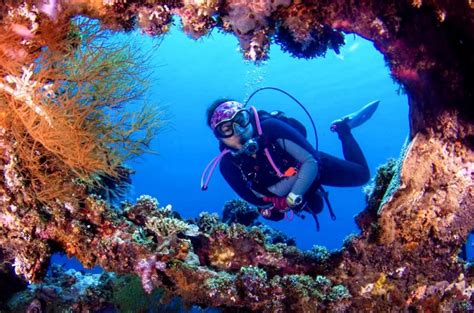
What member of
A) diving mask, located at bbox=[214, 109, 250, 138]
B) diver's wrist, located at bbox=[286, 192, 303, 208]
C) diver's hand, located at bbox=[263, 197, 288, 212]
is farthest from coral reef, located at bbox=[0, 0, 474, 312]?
diver's hand, located at bbox=[263, 197, 288, 212]

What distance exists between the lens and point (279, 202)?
6.67m

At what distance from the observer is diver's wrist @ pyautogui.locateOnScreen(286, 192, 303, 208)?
19.5ft

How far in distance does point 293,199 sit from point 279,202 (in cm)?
74

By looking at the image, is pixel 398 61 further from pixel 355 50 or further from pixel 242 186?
pixel 355 50

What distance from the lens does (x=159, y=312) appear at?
5574 mm

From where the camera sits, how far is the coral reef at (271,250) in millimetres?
3676

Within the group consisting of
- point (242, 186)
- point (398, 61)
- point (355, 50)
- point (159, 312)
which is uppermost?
point (355, 50)

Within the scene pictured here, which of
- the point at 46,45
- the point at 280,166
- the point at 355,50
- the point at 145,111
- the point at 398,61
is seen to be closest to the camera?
the point at 398,61

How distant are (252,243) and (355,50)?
126 ft

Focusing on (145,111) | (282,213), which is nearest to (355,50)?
(282,213)

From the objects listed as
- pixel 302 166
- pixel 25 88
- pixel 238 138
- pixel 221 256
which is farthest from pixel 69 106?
pixel 302 166

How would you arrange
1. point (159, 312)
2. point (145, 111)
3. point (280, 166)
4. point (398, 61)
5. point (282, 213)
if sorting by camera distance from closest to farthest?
point (398, 61) → point (145, 111) → point (159, 312) → point (280, 166) → point (282, 213)

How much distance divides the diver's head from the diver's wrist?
1.19 metres

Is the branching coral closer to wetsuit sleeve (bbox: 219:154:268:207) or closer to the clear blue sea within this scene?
wetsuit sleeve (bbox: 219:154:268:207)
